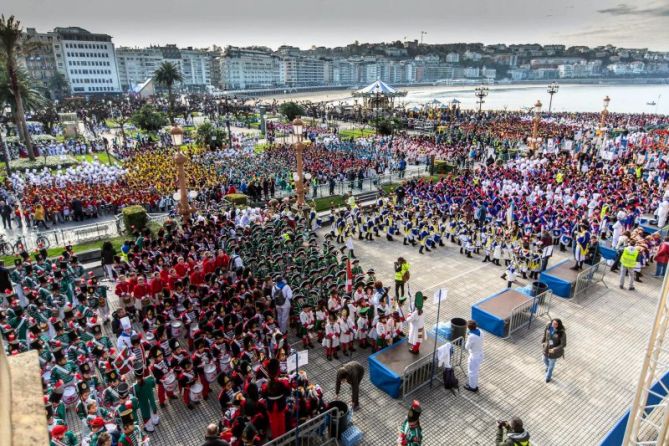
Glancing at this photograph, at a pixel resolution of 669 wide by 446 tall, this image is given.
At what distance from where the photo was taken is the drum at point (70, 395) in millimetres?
8539

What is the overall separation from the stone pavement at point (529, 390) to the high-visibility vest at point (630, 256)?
1.02 metres

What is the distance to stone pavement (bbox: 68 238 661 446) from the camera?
8406 millimetres

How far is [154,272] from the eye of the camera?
1273cm

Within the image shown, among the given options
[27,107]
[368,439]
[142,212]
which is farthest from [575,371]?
[27,107]

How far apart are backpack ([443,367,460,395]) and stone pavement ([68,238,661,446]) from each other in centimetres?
15

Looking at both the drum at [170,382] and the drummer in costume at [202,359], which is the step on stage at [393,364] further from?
the drum at [170,382]

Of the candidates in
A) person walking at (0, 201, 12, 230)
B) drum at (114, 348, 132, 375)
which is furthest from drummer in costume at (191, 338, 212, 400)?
person walking at (0, 201, 12, 230)

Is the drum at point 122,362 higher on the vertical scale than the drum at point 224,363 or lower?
higher

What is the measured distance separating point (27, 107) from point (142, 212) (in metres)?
29.7

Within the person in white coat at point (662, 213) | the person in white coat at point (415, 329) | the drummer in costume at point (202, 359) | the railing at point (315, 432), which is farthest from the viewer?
the person in white coat at point (662, 213)

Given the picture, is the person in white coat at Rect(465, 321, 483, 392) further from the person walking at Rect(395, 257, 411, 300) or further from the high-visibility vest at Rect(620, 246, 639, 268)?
the high-visibility vest at Rect(620, 246, 639, 268)

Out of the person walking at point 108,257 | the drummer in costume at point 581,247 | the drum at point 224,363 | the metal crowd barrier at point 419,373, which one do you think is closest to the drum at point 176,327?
the drum at point 224,363

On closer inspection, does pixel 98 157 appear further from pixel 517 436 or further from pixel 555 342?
pixel 517 436

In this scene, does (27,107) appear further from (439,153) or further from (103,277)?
(439,153)
